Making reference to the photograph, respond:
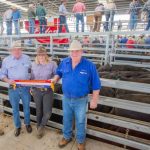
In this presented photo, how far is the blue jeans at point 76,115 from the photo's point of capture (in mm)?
3068

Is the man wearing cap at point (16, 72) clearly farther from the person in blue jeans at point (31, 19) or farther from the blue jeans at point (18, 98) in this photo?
the person in blue jeans at point (31, 19)

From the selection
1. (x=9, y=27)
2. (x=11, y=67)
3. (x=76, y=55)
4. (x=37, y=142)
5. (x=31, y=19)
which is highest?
(x=31, y=19)

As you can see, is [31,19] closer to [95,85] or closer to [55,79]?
[55,79]

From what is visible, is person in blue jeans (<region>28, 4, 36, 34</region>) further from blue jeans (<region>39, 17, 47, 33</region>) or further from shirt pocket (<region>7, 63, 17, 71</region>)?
shirt pocket (<region>7, 63, 17, 71</region>)

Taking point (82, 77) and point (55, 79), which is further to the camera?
point (55, 79)

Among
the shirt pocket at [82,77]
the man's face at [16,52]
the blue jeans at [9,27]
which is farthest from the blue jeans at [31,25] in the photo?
the shirt pocket at [82,77]

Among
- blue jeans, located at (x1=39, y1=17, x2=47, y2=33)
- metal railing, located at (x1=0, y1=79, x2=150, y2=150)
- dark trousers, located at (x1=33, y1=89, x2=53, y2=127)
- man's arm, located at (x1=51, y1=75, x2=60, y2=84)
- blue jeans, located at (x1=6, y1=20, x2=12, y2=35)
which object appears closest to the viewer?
metal railing, located at (x1=0, y1=79, x2=150, y2=150)

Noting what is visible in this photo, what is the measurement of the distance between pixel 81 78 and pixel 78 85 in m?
0.12

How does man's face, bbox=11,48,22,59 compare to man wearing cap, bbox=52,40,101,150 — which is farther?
man's face, bbox=11,48,22,59

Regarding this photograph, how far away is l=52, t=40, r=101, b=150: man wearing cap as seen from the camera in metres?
2.92

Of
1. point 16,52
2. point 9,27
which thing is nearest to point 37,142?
point 16,52

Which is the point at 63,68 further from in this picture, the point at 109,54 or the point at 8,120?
the point at 109,54

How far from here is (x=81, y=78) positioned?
2.92 metres

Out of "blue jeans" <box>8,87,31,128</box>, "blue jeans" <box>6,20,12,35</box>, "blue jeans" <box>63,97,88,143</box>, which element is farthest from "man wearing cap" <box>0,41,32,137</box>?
"blue jeans" <box>6,20,12,35</box>
